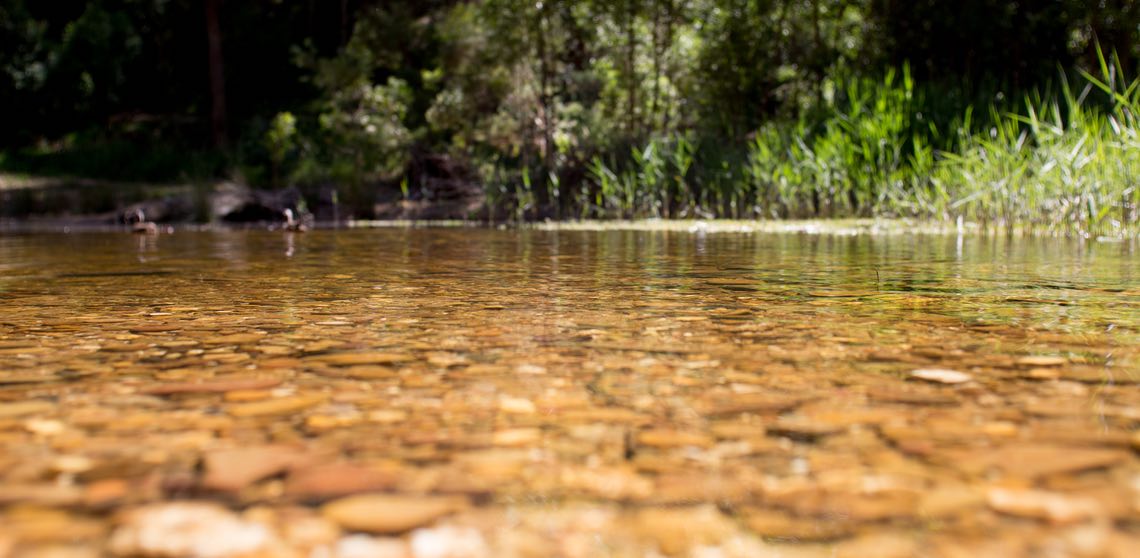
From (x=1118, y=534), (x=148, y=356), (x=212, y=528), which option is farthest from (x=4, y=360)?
(x=1118, y=534)

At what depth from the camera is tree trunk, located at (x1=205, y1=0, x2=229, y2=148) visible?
2109 cm

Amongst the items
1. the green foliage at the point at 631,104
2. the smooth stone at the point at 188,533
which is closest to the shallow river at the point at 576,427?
the smooth stone at the point at 188,533

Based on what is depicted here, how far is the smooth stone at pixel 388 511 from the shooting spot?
2.98ft

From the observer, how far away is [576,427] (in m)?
1.28

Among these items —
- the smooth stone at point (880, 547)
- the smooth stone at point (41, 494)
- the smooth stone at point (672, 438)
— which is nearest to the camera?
the smooth stone at point (880, 547)

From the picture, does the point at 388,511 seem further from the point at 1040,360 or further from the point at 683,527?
the point at 1040,360

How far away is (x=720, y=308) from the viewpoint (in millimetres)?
2561

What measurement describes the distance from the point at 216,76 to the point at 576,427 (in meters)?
22.3

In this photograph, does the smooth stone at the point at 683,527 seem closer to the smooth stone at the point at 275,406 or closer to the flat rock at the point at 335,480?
the flat rock at the point at 335,480

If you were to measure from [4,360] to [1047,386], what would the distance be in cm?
203

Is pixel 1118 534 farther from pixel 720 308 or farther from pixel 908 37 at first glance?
pixel 908 37

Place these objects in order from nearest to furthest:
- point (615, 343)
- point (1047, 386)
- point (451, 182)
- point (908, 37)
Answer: point (1047, 386) → point (615, 343) → point (908, 37) → point (451, 182)

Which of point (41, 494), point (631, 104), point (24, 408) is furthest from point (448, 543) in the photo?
point (631, 104)

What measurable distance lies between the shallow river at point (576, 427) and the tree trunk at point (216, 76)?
65.8 feet
